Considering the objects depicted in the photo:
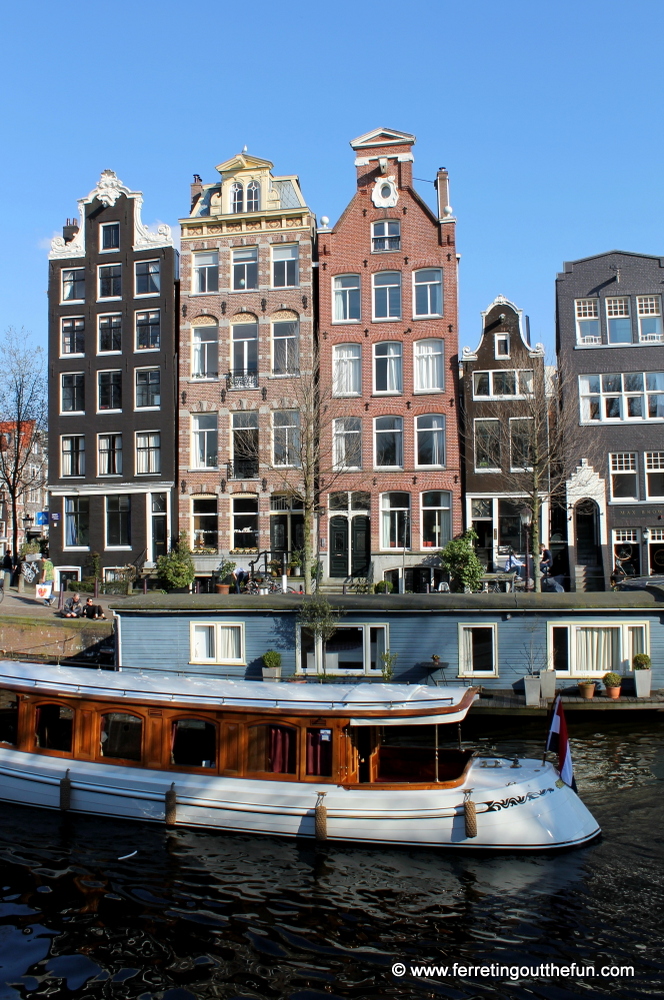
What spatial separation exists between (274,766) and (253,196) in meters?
29.6

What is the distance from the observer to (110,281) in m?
37.7

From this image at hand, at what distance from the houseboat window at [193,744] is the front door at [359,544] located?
65.0 ft

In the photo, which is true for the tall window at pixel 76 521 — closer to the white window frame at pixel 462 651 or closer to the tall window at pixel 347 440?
the tall window at pixel 347 440

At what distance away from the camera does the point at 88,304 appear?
3762 cm

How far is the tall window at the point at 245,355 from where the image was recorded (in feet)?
117

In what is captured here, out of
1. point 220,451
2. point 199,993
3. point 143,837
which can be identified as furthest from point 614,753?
point 220,451

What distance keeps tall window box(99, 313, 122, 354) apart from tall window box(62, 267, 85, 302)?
193cm

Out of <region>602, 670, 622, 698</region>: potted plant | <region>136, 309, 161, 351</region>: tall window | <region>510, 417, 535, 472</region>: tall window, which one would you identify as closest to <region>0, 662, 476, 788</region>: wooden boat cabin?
<region>602, 670, 622, 698</region>: potted plant

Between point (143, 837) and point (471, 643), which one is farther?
point (471, 643)

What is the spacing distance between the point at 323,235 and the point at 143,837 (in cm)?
2828

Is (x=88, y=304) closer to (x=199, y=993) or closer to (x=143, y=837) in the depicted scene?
(x=143, y=837)

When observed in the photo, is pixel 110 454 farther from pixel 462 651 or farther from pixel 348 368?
pixel 462 651

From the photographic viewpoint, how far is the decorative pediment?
113 feet

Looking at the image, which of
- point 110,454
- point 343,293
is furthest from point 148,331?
point 343,293
